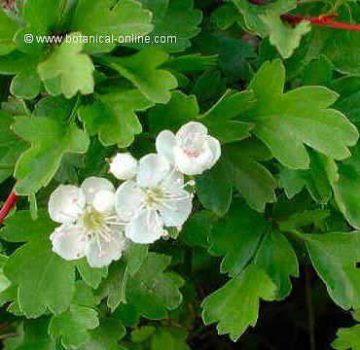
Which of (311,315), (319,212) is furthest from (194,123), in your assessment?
(311,315)

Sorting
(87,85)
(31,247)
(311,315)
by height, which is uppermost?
(87,85)

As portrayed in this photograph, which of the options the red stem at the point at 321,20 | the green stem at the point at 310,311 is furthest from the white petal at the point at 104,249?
the green stem at the point at 310,311

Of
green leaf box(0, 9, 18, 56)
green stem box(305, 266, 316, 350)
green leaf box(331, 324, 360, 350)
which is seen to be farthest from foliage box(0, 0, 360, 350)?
green stem box(305, 266, 316, 350)

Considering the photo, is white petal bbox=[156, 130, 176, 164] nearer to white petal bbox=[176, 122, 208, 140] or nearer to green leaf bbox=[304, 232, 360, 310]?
white petal bbox=[176, 122, 208, 140]

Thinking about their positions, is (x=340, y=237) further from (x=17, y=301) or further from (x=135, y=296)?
(x=17, y=301)

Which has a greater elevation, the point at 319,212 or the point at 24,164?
the point at 24,164

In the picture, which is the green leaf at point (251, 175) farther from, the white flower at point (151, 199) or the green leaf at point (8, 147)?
the green leaf at point (8, 147)

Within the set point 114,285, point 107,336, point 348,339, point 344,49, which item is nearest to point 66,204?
point 114,285
